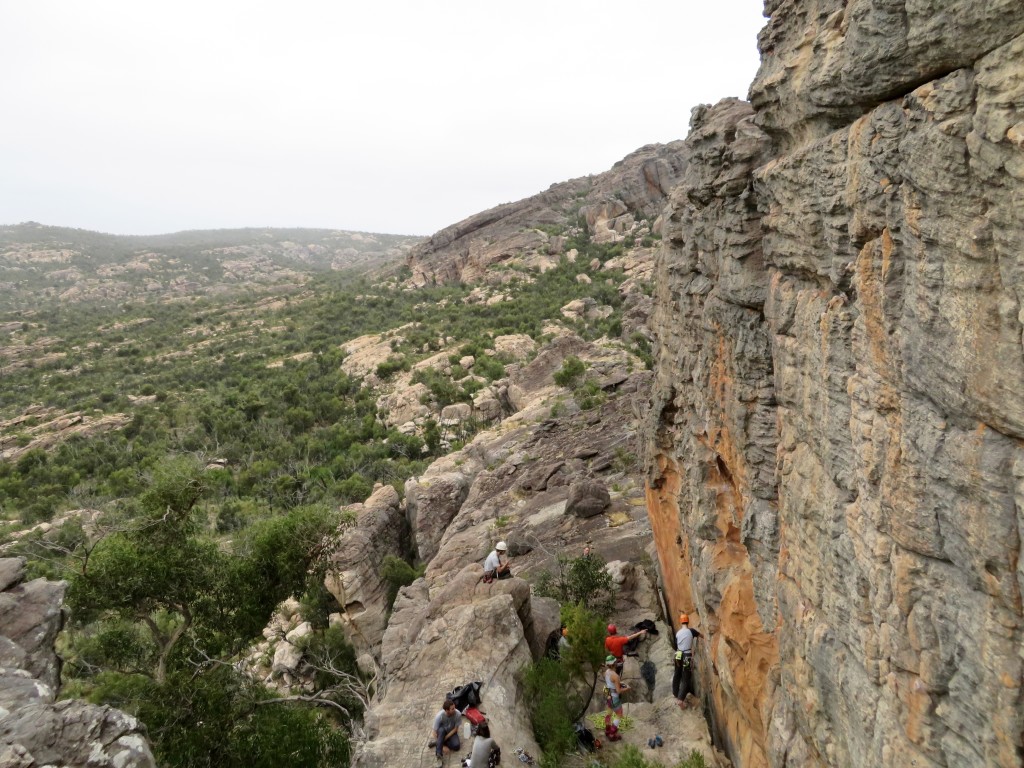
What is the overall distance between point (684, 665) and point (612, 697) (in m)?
1.45

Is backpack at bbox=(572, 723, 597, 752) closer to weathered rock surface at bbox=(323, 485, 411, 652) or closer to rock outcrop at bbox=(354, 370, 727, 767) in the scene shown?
rock outcrop at bbox=(354, 370, 727, 767)

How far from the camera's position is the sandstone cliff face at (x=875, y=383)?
3412mm

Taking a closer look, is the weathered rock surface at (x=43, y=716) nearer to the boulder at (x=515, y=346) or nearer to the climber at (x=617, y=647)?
the climber at (x=617, y=647)

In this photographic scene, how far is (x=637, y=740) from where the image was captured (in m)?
9.92

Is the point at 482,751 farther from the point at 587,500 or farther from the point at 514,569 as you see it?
the point at 587,500

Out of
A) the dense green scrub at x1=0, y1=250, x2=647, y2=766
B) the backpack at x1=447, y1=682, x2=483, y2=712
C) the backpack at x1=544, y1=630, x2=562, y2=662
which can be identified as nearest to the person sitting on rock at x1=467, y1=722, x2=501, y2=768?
the backpack at x1=447, y1=682, x2=483, y2=712

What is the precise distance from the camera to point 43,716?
24.3 ft

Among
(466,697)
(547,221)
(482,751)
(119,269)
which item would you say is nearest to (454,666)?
(466,697)

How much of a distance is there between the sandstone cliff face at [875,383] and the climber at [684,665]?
1666 millimetres

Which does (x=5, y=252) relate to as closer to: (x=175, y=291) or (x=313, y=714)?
(x=175, y=291)

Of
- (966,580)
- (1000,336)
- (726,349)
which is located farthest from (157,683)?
(1000,336)

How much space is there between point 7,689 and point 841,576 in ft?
35.7

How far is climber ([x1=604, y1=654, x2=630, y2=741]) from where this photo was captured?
10.0 metres

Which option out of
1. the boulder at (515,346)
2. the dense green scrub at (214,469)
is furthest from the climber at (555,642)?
the boulder at (515,346)
